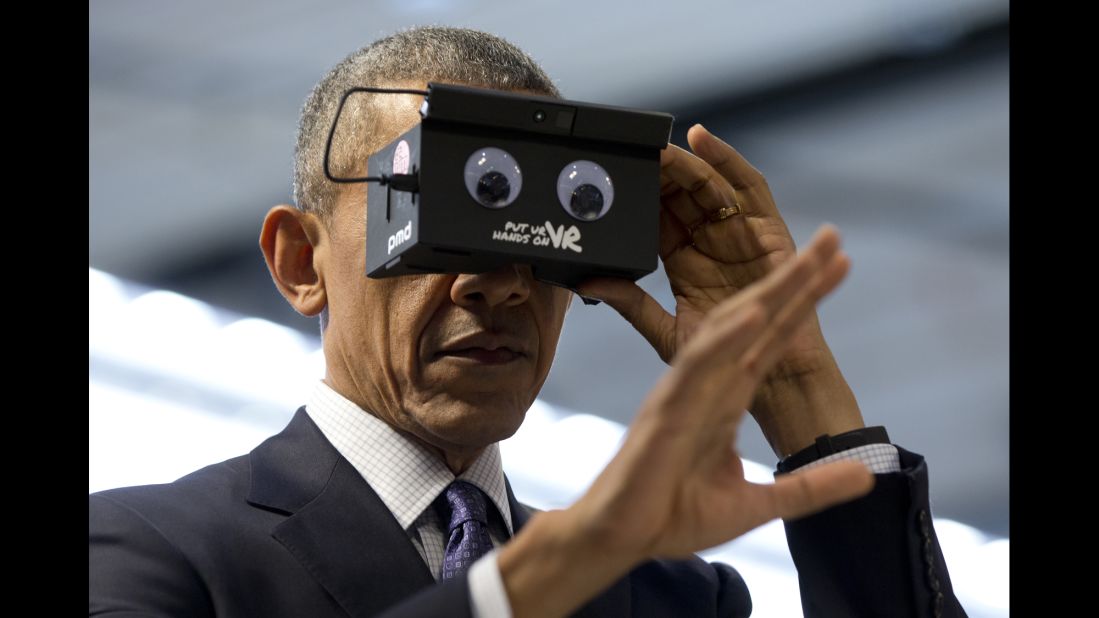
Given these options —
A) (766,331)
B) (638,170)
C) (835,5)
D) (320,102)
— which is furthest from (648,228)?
(835,5)


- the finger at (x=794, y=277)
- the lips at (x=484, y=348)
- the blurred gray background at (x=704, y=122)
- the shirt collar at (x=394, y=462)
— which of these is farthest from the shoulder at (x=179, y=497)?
the blurred gray background at (x=704, y=122)

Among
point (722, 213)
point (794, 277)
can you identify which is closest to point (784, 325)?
point (794, 277)

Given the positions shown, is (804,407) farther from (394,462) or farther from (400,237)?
(400,237)

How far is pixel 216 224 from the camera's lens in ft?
23.9

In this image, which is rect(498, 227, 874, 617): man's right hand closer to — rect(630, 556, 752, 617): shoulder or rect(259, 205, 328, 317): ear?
rect(630, 556, 752, 617): shoulder

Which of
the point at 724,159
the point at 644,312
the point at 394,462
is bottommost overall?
the point at 394,462

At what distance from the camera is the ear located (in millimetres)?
2873

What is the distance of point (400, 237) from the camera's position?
2.35 meters

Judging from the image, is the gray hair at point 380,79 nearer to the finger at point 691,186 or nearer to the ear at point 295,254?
the ear at point 295,254

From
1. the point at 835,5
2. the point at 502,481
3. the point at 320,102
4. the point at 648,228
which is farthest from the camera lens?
the point at 835,5

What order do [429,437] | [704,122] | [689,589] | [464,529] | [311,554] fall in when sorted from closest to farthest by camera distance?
[311,554] < [464,529] < [429,437] < [689,589] < [704,122]

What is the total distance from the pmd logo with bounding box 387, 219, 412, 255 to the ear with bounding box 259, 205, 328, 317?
1.67 ft

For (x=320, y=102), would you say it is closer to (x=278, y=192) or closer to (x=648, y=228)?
(x=648, y=228)
